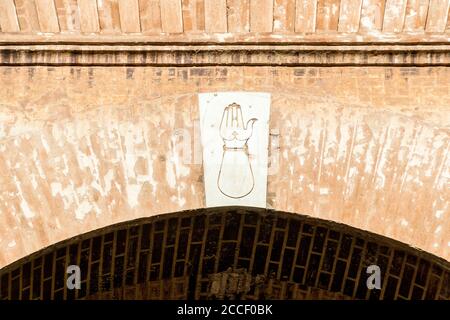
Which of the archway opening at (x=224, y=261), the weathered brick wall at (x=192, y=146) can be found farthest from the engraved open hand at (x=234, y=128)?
the archway opening at (x=224, y=261)

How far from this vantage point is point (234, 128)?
17.0ft

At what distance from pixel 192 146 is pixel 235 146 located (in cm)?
18

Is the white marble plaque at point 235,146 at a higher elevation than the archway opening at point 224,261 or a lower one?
higher

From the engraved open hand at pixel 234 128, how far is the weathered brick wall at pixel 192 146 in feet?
0.36

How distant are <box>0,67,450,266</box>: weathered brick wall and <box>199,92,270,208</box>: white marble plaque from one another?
43mm

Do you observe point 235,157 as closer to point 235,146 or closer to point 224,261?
point 235,146

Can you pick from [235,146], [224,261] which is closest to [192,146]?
[235,146]

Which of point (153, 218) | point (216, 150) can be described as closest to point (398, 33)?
point (216, 150)

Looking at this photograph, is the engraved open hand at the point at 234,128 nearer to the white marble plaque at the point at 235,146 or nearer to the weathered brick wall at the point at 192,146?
the white marble plaque at the point at 235,146

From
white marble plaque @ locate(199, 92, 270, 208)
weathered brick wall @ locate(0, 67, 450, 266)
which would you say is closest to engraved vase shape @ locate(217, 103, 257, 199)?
white marble plaque @ locate(199, 92, 270, 208)

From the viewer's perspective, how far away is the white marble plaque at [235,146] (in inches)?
201

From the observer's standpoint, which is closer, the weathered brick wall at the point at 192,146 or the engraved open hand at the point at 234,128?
the weathered brick wall at the point at 192,146

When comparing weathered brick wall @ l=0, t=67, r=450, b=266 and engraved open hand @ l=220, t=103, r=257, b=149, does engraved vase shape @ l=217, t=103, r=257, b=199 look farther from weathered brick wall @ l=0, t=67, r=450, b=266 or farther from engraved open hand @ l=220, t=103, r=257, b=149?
weathered brick wall @ l=0, t=67, r=450, b=266

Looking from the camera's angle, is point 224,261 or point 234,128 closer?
point 234,128
